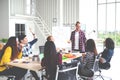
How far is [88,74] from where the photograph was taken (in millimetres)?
4035

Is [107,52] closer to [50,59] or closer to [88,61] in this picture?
Answer: [88,61]

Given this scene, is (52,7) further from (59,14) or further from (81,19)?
(81,19)

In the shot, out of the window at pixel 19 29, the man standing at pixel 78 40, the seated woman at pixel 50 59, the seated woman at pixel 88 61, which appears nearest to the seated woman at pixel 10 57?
the seated woman at pixel 50 59

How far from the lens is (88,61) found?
4152 mm

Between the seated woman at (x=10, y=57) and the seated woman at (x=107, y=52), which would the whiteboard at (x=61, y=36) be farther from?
the seated woman at (x=10, y=57)

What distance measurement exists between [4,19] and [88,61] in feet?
23.6

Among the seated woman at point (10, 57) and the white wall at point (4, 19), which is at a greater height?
the white wall at point (4, 19)

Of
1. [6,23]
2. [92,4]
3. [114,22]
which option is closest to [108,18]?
[114,22]

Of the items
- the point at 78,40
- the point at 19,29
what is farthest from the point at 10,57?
the point at 19,29

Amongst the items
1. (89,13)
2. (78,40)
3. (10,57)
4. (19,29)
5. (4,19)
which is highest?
(89,13)

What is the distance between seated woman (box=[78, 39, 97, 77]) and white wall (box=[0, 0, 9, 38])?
6.80m

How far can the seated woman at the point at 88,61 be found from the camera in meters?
4.07

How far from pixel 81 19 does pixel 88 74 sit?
6819 millimetres

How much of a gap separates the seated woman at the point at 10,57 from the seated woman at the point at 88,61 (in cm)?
120
